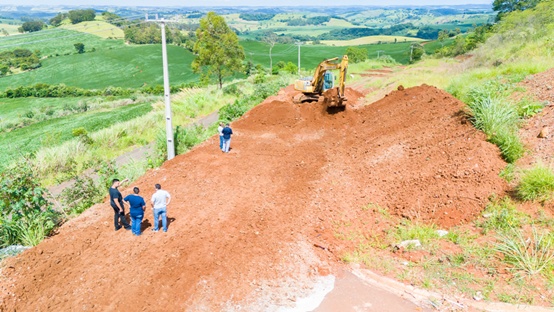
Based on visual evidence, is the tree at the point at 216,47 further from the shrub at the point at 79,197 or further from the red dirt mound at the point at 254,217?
the shrub at the point at 79,197

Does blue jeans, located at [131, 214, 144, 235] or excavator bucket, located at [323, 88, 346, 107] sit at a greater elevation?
excavator bucket, located at [323, 88, 346, 107]

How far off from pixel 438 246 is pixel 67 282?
7491 mm

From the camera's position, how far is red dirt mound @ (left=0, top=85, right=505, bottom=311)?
22.2ft

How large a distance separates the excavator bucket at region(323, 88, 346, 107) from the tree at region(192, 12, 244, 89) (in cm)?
1423

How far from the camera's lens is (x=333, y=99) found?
17922 mm

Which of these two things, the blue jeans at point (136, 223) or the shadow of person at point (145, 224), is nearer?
the blue jeans at point (136, 223)

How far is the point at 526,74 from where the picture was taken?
44.7ft

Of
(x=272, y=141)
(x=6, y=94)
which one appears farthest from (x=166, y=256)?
(x=6, y=94)

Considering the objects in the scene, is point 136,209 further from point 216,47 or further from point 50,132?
point 50,132

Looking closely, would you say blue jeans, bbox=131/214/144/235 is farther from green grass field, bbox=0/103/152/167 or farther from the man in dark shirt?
green grass field, bbox=0/103/152/167

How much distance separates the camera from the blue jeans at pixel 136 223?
27.6 ft

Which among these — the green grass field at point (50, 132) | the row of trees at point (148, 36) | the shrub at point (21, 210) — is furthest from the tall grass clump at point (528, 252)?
the row of trees at point (148, 36)

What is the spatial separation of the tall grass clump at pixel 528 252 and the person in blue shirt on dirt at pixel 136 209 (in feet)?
24.5

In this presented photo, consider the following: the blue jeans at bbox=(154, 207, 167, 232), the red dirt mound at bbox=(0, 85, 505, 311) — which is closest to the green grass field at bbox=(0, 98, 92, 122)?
the red dirt mound at bbox=(0, 85, 505, 311)
